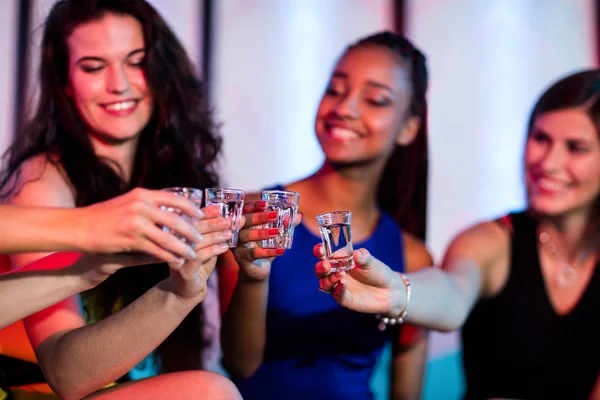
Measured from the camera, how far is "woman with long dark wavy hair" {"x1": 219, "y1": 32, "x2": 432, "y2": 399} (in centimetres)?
216

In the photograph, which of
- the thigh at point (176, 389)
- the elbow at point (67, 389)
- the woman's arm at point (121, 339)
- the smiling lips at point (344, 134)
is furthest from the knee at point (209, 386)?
the smiling lips at point (344, 134)

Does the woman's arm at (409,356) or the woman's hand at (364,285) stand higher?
the woman's hand at (364,285)

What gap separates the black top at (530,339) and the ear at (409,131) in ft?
1.49

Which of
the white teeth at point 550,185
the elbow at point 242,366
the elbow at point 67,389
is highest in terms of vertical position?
the white teeth at point 550,185

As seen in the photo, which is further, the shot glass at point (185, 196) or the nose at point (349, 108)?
the nose at point (349, 108)

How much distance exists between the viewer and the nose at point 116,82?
204cm

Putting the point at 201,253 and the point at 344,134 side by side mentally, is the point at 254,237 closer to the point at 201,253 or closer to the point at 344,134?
the point at 201,253

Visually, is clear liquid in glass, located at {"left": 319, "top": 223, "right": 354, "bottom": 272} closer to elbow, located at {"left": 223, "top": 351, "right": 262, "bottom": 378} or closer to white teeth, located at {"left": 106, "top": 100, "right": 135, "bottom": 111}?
elbow, located at {"left": 223, "top": 351, "right": 262, "bottom": 378}

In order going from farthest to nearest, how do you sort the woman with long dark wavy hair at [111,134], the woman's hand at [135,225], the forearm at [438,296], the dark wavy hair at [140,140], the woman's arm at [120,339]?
the dark wavy hair at [140,140], the woman with long dark wavy hair at [111,134], the forearm at [438,296], the woman's arm at [120,339], the woman's hand at [135,225]

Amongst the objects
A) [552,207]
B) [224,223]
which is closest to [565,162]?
[552,207]

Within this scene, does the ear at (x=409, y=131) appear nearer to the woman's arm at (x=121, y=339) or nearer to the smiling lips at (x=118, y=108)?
the smiling lips at (x=118, y=108)

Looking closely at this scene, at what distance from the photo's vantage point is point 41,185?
6.10 feet

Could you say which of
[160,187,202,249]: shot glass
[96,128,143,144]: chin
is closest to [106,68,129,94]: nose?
[96,128,143,144]: chin

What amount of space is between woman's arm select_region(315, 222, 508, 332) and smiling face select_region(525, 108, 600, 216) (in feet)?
0.65
